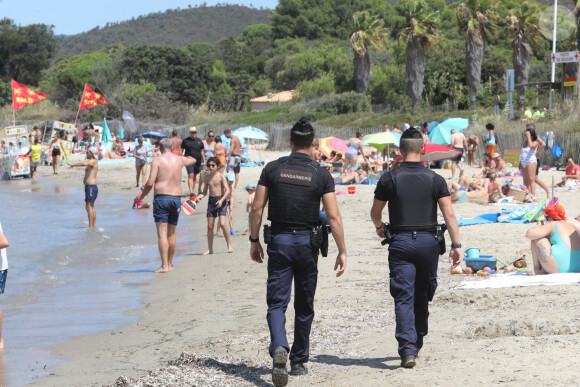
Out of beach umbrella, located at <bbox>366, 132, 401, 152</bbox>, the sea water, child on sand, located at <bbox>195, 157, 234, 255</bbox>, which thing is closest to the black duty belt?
the sea water

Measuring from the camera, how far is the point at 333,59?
188ft

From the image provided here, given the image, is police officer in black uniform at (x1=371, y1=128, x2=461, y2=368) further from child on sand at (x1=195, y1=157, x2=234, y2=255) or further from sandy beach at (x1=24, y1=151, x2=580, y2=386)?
child on sand at (x1=195, y1=157, x2=234, y2=255)

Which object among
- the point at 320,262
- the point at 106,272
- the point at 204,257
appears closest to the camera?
the point at 320,262

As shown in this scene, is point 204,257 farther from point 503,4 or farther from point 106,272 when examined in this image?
point 503,4

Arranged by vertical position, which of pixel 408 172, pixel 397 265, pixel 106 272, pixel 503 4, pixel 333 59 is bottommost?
pixel 106 272

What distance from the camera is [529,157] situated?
13.9 m

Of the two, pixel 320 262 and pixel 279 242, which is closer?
pixel 279 242

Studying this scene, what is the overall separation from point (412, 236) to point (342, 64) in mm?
50691

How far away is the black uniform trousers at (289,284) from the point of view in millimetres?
4738

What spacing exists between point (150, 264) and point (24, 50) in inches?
3146

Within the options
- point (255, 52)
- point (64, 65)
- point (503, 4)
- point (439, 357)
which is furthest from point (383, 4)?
point (439, 357)

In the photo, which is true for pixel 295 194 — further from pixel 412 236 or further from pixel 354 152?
pixel 354 152

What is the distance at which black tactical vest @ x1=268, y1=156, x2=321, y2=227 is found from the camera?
4.77m

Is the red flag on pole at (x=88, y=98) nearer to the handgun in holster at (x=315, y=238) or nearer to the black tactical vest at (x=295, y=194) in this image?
the black tactical vest at (x=295, y=194)
